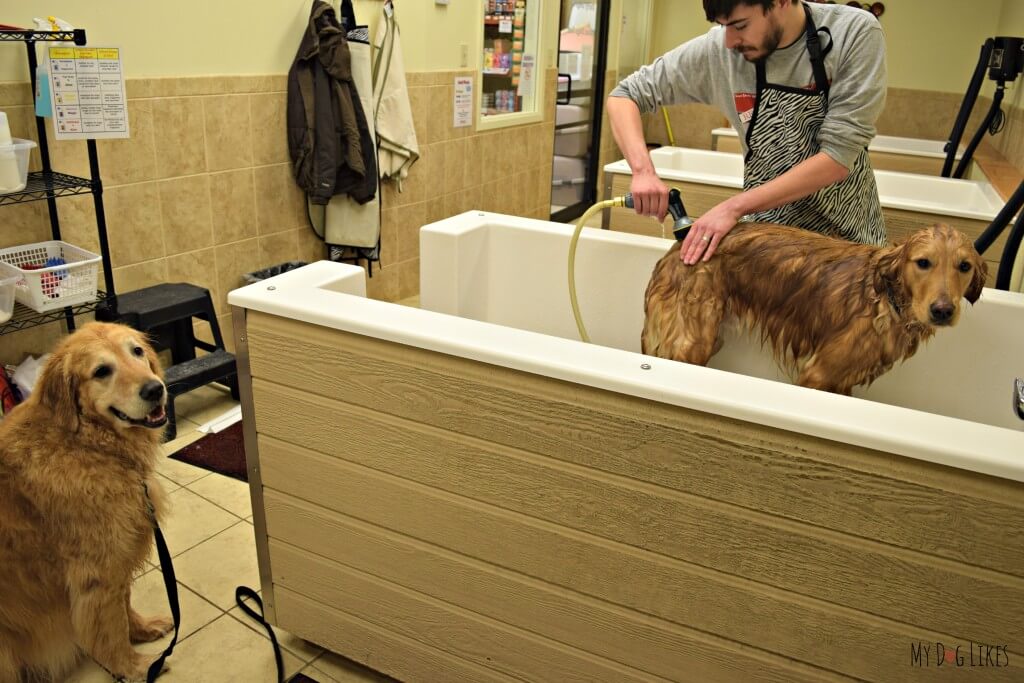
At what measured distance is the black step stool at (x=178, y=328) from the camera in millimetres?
2664

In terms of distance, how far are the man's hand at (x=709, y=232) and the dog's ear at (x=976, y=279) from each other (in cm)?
43

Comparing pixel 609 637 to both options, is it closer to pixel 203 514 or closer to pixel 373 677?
pixel 373 677

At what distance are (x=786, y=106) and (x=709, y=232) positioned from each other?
333 millimetres

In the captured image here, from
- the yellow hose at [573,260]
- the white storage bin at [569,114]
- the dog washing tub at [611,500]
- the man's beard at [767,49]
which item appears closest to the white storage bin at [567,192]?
the white storage bin at [569,114]

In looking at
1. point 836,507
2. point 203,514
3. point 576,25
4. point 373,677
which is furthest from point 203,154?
point 576,25

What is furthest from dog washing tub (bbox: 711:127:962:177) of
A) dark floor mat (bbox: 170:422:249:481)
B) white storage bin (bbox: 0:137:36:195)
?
white storage bin (bbox: 0:137:36:195)

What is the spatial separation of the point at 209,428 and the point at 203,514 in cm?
53

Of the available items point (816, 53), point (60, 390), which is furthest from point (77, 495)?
point (816, 53)

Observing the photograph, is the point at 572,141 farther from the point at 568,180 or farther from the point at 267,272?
the point at 267,272

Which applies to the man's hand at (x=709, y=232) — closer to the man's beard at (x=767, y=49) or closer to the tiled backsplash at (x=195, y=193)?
the man's beard at (x=767, y=49)

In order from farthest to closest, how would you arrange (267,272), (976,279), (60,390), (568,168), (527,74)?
(568,168), (527,74), (267,272), (60,390), (976,279)

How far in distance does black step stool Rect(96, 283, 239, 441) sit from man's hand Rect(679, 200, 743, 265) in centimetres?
169

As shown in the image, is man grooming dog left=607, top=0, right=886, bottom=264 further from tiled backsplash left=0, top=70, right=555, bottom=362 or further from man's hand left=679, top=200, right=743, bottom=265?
tiled backsplash left=0, top=70, right=555, bottom=362

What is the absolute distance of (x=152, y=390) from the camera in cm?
155
